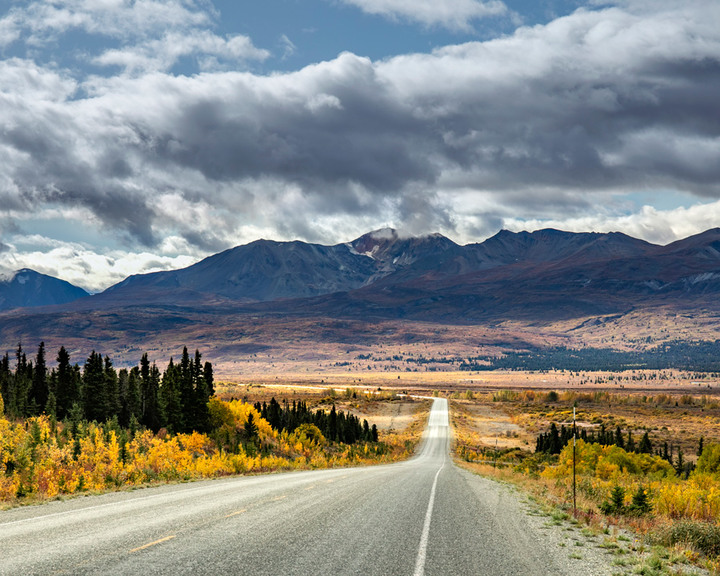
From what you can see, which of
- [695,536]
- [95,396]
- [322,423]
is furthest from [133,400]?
[695,536]

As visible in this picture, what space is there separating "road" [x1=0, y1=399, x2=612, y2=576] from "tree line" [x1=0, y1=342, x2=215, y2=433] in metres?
38.8

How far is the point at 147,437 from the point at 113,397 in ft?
93.1

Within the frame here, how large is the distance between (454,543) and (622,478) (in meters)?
23.1

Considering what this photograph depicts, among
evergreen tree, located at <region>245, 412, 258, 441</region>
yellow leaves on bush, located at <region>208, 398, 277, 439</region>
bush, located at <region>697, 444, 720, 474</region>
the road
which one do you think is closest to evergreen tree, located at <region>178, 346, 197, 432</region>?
yellow leaves on bush, located at <region>208, 398, 277, 439</region>

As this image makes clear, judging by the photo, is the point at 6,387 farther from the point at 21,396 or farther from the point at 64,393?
the point at 21,396

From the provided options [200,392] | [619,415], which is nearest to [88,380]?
[200,392]

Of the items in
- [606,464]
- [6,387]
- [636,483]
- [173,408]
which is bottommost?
[606,464]

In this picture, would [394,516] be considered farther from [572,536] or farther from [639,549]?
[639,549]

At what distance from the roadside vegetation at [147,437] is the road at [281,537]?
579cm

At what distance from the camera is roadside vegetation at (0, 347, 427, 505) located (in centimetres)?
2350

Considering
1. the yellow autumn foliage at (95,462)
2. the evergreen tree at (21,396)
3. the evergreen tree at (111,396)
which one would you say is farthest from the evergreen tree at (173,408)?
the evergreen tree at (21,396)

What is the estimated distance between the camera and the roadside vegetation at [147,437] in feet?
77.1

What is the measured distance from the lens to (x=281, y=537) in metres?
12.3

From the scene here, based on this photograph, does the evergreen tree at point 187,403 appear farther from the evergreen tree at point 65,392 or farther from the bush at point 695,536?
the bush at point 695,536
